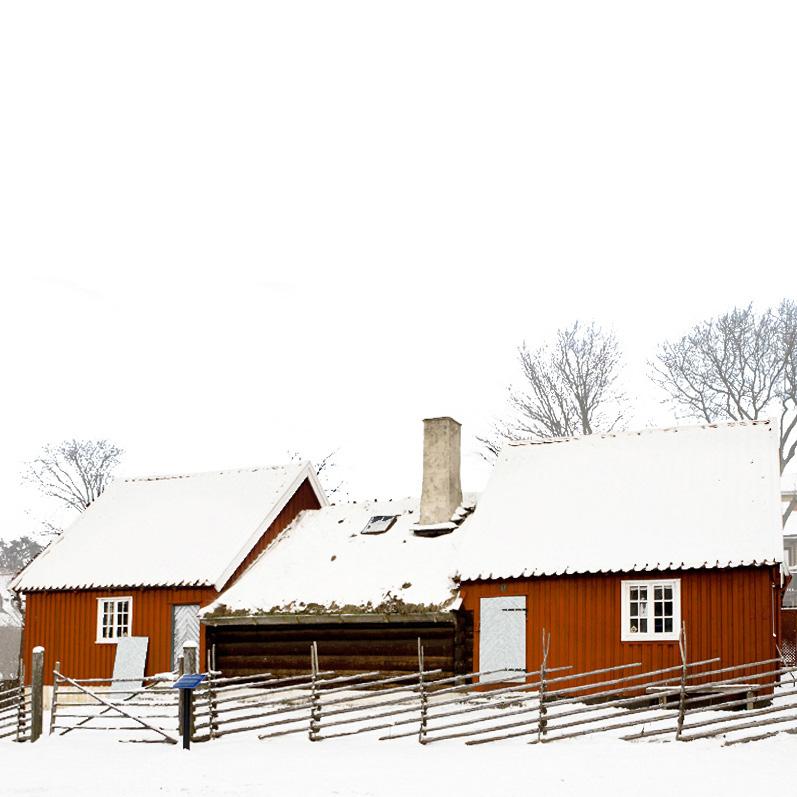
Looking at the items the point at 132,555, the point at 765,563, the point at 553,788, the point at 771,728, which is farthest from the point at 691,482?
the point at 132,555

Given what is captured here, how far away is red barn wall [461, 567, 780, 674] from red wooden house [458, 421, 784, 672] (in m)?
0.02

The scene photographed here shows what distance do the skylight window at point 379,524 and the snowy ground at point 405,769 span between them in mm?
9422

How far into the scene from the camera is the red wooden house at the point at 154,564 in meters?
31.5

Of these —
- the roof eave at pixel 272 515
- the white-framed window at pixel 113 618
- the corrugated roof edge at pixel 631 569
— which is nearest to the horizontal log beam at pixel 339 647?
the corrugated roof edge at pixel 631 569

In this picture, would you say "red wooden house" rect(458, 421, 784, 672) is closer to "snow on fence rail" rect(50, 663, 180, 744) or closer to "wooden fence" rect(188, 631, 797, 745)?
"wooden fence" rect(188, 631, 797, 745)

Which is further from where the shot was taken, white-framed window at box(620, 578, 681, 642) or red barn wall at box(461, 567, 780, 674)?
white-framed window at box(620, 578, 681, 642)

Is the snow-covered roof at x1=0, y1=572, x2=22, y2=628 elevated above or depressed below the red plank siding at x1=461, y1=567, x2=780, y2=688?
below

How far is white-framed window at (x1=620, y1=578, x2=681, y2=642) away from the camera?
83.4 feet

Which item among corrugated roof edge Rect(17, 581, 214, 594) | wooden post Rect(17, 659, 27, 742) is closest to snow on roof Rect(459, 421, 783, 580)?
corrugated roof edge Rect(17, 581, 214, 594)

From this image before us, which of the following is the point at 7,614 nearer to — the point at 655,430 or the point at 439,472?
the point at 439,472

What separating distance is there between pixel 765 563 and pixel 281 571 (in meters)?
12.1

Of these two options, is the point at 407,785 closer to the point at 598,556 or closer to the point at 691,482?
the point at 598,556

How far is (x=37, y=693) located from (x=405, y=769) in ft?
29.6

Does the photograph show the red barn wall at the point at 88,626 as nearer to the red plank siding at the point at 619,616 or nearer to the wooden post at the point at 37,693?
the wooden post at the point at 37,693
